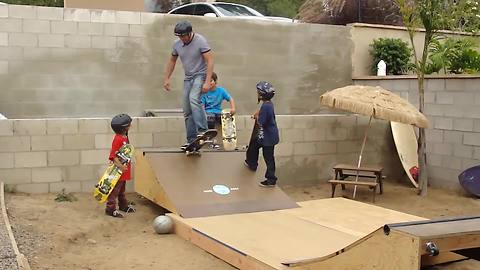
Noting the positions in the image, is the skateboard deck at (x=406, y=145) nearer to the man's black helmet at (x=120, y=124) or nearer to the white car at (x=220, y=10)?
the white car at (x=220, y=10)

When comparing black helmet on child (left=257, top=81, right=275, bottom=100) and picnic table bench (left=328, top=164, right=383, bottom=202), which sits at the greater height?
black helmet on child (left=257, top=81, right=275, bottom=100)

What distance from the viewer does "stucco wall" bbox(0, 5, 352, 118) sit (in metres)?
9.89

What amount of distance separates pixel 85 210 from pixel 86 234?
3.08 ft

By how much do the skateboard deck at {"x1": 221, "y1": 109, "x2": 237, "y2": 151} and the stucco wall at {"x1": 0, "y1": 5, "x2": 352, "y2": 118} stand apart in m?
2.68

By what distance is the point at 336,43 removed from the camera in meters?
12.7

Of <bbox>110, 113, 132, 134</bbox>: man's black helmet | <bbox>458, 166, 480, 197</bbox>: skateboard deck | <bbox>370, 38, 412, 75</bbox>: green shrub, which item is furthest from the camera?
<bbox>370, 38, 412, 75</bbox>: green shrub

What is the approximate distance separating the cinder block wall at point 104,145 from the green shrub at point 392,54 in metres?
2.35

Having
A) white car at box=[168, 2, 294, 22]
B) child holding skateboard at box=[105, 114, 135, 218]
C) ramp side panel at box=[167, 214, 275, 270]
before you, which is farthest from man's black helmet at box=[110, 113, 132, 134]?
white car at box=[168, 2, 294, 22]

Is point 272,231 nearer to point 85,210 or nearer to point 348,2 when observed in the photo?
point 85,210

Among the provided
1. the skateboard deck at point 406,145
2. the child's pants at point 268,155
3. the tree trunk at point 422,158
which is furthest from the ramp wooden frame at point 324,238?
the skateboard deck at point 406,145

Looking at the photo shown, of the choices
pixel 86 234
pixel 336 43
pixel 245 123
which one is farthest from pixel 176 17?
pixel 86 234

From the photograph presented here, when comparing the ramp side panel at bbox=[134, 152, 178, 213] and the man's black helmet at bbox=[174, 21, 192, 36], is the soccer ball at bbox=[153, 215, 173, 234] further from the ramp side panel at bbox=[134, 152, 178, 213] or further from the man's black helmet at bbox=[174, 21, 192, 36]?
the man's black helmet at bbox=[174, 21, 192, 36]

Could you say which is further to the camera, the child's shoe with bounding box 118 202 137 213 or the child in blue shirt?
the child in blue shirt

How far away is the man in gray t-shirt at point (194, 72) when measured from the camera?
7797 millimetres
